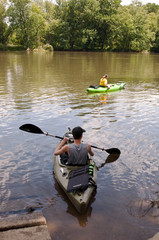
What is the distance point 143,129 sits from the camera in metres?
8.49

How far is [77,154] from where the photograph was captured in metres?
4.90

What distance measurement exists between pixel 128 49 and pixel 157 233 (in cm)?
6643

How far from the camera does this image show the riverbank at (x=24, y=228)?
3332 millimetres

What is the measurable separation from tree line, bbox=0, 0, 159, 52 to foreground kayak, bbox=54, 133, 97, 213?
58364 millimetres

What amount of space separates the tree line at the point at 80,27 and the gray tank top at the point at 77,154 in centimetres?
5859

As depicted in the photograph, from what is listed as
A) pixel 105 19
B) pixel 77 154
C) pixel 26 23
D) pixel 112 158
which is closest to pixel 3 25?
pixel 26 23

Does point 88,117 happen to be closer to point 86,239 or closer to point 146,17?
point 86,239

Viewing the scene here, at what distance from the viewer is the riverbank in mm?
3332

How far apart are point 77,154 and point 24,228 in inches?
72.0

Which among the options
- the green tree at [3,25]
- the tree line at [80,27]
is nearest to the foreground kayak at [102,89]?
the tree line at [80,27]

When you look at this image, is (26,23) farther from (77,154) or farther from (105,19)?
(77,154)

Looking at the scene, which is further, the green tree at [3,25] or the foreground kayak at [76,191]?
the green tree at [3,25]

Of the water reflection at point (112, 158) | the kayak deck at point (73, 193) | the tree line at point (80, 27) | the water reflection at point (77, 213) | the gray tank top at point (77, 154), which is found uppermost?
the tree line at point (80, 27)

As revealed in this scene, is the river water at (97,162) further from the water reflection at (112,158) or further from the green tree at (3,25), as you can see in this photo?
the green tree at (3,25)
